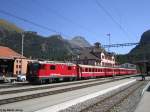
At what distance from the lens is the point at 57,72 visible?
160 feet

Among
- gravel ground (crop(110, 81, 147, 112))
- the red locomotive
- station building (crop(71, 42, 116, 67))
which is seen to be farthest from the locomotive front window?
station building (crop(71, 42, 116, 67))

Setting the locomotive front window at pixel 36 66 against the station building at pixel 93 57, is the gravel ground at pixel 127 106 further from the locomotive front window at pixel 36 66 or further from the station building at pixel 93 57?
the station building at pixel 93 57

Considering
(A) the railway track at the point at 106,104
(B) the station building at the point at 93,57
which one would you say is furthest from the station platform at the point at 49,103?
(B) the station building at the point at 93,57

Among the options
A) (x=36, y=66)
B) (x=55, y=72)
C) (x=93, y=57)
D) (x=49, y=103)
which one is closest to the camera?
(x=49, y=103)

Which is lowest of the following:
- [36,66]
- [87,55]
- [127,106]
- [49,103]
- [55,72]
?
[127,106]

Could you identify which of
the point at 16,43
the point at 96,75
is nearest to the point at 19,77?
the point at 96,75

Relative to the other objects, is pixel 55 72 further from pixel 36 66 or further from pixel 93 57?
pixel 93 57

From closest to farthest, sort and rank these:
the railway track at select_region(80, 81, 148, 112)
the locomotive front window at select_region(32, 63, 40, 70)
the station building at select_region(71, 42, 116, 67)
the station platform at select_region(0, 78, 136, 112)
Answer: the station platform at select_region(0, 78, 136, 112)
the railway track at select_region(80, 81, 148, 112)
the locomotive front window at select_region(32, 63, 40, 70)
the station building at select_region(71, 42, 116, 67)

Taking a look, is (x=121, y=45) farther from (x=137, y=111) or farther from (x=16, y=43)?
(x=16, y=43)

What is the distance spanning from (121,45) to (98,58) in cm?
5760

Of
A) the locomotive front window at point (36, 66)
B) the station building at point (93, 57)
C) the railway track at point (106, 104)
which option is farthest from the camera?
the station building at point (93, 57)

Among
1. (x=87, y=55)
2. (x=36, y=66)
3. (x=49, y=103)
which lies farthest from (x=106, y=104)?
(x=87, y=55)

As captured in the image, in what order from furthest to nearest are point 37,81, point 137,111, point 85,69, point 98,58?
point 98,58, point 85,69, point 37,81, point 137,111

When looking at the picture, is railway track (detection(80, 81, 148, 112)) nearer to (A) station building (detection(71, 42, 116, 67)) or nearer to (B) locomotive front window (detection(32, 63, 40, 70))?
(B) locomotive front window (detection(32, 63, 40, 70))
